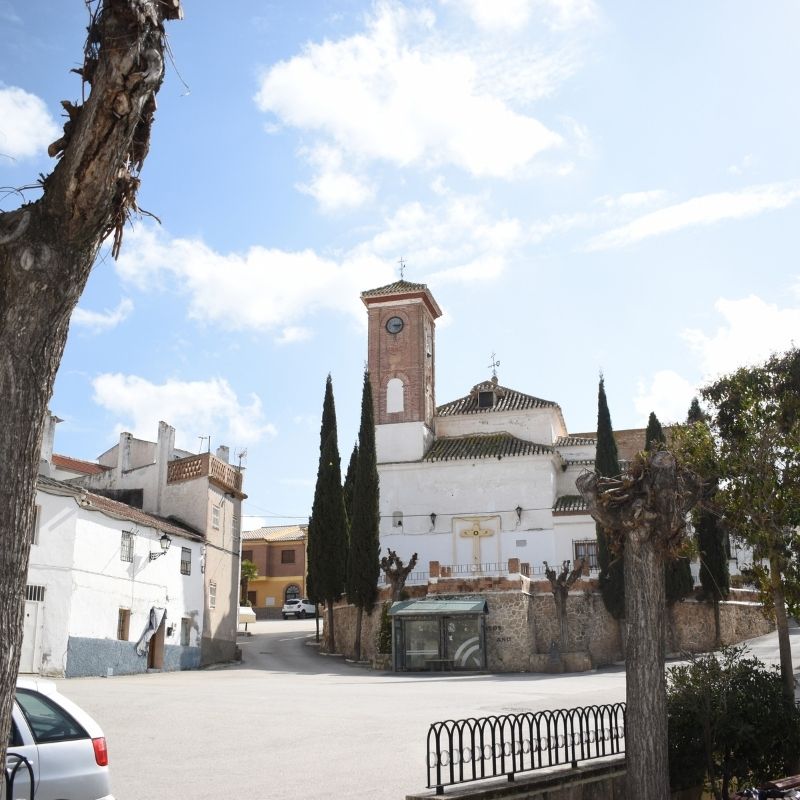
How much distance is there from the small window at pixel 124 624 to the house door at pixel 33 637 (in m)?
3.57

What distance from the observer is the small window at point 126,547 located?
24844mm

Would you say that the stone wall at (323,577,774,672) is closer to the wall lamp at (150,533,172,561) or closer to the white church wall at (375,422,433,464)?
the wall lamp at (150,533,172,561)

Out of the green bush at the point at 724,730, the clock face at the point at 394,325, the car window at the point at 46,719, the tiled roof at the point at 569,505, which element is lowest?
the green bush at the point at 724,730

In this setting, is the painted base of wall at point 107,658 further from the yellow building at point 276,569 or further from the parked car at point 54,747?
the yellow building at point 276,569

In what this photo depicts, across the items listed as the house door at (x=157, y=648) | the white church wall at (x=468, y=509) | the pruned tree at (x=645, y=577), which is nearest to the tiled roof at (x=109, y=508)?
the house door at (x=157, y=648)

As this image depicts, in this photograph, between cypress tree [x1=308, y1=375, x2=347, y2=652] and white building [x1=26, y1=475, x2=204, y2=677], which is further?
cypress tree [x1=308, y1=375, x2=347, y2=652]

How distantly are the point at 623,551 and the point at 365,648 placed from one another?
78.1ft

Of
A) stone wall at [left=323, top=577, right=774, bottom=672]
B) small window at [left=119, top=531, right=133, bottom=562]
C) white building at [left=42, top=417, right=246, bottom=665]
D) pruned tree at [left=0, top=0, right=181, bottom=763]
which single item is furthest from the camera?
white building at [left=42, top=417, right=246, bottom=665]

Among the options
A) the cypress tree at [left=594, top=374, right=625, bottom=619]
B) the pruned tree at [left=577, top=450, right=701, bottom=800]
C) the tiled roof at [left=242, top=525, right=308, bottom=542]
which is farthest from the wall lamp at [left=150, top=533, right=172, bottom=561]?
the tiled roof at [left=242, top=525, right=308, bottom=542]

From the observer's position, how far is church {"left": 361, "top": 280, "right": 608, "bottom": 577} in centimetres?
3794

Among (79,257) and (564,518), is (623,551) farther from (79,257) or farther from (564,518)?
(564,518)

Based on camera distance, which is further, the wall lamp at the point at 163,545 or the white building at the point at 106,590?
the wall lamp at the point at 163,545

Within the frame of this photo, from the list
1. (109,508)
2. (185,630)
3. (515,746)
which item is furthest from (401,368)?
(515,746)

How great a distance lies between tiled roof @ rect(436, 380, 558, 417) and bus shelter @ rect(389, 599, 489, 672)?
15246 mm
